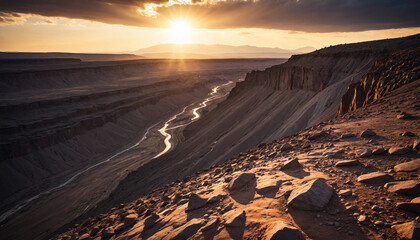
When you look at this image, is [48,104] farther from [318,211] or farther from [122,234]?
[318,211]

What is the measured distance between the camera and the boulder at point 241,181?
22.3 feet

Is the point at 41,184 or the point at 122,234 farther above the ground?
the point at 122,234

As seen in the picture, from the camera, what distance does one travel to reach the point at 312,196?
4.81m

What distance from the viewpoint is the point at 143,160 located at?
3372 centimetres

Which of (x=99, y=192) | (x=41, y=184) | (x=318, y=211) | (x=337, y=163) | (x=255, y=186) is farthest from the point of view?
(x=41, y=184)

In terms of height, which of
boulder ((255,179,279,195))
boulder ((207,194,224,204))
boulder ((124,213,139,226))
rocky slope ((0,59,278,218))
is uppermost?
boulder ((255,179,279,195))

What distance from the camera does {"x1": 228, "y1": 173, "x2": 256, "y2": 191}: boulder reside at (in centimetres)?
679

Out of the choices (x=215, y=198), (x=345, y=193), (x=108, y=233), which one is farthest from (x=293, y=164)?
(x=108, y=233)

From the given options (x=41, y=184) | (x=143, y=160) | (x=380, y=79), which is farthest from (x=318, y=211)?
(x=41, y=184)

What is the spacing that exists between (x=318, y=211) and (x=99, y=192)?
26.2m

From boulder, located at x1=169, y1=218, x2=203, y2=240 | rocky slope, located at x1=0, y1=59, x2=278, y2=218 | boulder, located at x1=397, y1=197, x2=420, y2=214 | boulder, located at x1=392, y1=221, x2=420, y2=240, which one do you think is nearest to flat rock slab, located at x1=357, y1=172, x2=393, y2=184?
boulder, located at x1=397, y1=197, x2=420, y2=214

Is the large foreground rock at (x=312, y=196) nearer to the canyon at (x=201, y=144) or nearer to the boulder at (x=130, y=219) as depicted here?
the canyon at (x=201, y=144)

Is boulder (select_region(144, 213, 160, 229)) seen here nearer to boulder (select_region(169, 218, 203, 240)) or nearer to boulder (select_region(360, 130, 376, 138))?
boulder (select_region(169, 218, 203, 240))

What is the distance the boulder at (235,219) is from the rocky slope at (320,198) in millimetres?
22
